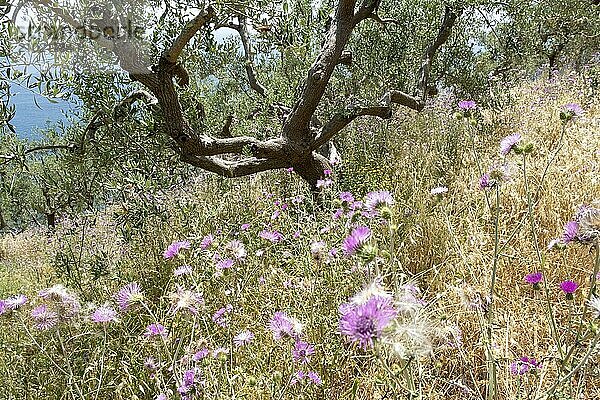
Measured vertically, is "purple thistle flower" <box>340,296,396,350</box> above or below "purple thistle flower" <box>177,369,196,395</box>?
above

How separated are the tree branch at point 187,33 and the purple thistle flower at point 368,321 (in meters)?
3.04

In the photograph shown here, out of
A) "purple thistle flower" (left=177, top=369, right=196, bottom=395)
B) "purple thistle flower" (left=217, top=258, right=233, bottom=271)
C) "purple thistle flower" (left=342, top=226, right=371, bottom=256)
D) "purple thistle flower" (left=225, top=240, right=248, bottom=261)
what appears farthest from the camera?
"purple thistle flower" (left=225, top=240, right=248, bottom=261)

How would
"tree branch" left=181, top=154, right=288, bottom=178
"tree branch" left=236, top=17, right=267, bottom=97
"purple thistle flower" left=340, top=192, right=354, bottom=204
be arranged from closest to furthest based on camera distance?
"purple thistle flower" left=340, top=192, right=354, bottom=204
"tree branch" left=181, top=154, right=288, bottom=178
"tree branch" left=236, top=17, right=267, bottom=97

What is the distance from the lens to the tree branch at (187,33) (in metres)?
3.54

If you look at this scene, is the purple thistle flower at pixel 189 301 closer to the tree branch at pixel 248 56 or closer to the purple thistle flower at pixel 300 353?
the purple thistle flower at pixel 300 353

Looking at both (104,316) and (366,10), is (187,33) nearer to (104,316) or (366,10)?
(366,10)

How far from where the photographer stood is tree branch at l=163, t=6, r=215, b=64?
354 cm

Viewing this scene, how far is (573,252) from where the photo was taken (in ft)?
9.07

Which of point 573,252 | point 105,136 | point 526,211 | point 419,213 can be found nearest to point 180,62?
point 105,136

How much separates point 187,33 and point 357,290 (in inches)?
98.6

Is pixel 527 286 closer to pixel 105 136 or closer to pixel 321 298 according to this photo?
pixel 321 298

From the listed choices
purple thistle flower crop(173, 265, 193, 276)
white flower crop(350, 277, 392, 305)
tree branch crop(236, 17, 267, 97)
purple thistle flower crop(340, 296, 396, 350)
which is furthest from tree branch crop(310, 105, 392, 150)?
purple thistle flower crop(340, 296, 396, 350)

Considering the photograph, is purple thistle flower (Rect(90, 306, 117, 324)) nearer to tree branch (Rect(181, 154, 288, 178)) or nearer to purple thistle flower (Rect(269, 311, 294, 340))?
purple thistle flower (Rect(269, 311, 294, 340))

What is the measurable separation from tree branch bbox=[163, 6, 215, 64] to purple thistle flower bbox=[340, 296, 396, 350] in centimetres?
304
